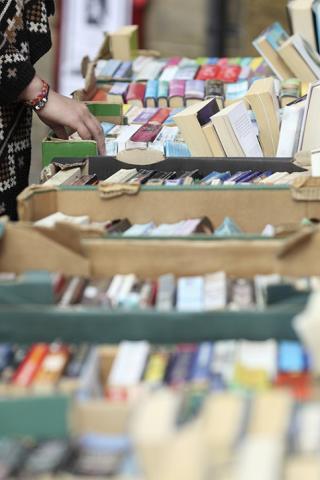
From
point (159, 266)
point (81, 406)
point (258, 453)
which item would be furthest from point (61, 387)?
point (159, 266)

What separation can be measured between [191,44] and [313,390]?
20.2ft

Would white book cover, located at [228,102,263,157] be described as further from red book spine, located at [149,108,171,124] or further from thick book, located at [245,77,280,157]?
red book spine, located at [149,108,171,124]

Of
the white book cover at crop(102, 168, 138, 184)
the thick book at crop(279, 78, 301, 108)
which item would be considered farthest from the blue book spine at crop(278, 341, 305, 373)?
the thick book at crop(279, 78, 301, 108)

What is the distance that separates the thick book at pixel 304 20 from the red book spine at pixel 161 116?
2.19ft

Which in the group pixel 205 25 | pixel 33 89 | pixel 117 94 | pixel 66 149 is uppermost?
pixel 33 89

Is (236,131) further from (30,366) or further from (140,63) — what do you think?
(140,63)

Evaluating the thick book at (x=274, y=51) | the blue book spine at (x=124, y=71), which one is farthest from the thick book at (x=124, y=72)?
the thick book at (x=274, y=51)

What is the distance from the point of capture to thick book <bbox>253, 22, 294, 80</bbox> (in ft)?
11.7

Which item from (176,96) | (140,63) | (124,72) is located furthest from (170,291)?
(140,63)

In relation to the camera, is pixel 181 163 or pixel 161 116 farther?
pixel 161 116

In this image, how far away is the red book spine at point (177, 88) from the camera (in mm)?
3439

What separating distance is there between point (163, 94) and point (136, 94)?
0.33 ft

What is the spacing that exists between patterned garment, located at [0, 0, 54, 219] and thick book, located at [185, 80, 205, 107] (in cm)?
60

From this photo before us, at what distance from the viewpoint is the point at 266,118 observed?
2.63 m
